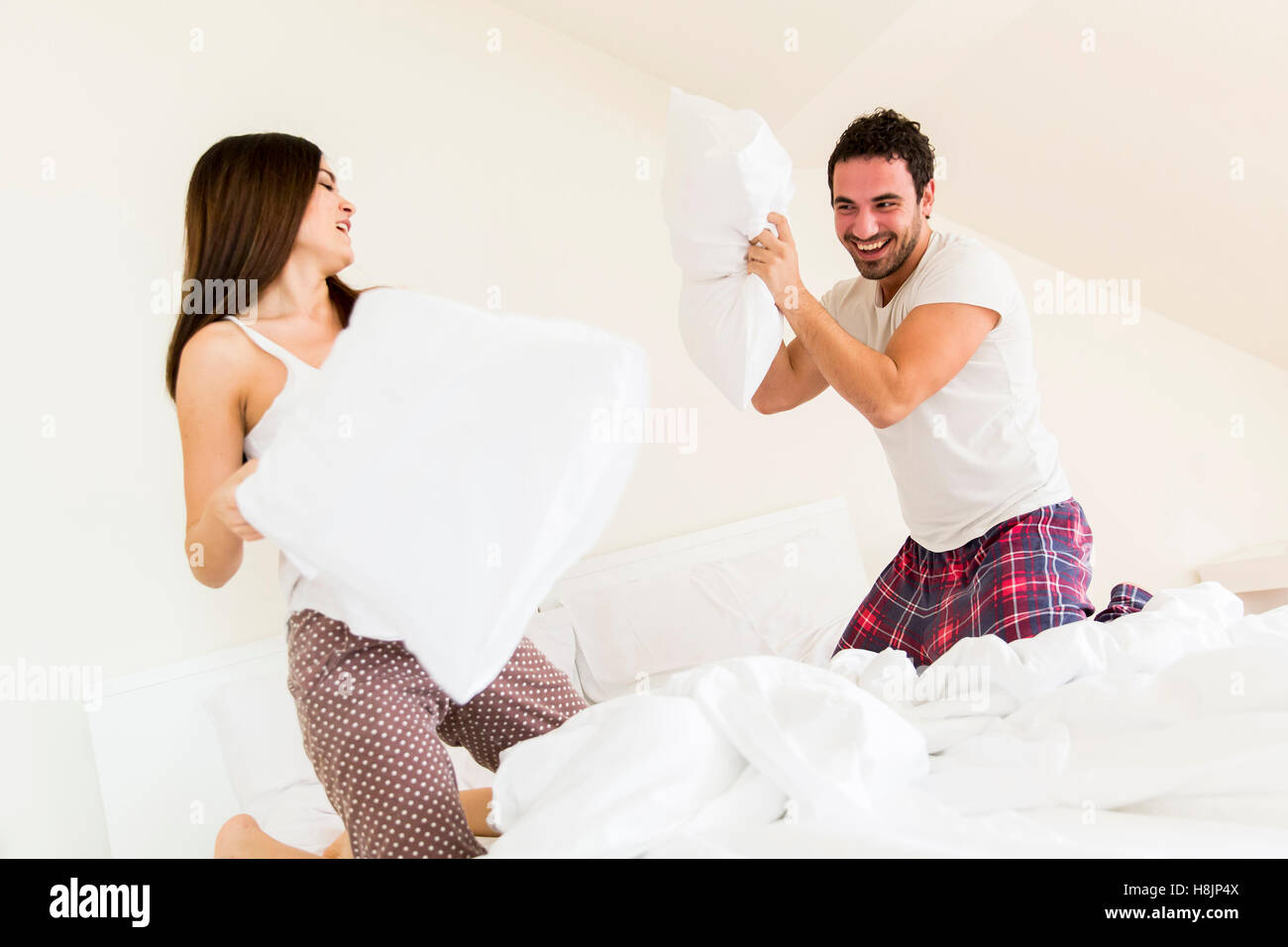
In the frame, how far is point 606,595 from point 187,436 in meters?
1.36

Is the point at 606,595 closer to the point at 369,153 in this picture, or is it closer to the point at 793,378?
the point at 793,378

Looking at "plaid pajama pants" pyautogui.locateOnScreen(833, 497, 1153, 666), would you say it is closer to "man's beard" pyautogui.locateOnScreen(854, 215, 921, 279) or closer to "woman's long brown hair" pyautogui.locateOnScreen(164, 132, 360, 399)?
"man's beard" pyautogui.locateOnScreen(854, 215, 921, 279)

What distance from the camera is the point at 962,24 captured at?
207cm

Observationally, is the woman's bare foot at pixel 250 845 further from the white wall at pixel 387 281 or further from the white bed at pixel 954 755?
the white wall at pixel 387 281

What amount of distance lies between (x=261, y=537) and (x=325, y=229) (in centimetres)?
50

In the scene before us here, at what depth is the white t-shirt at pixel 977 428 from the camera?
166 cm

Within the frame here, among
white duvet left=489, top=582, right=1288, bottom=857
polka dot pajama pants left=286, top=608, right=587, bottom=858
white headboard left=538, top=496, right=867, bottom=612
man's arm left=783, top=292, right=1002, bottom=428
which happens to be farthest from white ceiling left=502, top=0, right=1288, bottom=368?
polka dot pajama pants left=286, top=608, right=587, bottom=858

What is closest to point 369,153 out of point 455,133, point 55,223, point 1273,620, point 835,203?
point 455,133

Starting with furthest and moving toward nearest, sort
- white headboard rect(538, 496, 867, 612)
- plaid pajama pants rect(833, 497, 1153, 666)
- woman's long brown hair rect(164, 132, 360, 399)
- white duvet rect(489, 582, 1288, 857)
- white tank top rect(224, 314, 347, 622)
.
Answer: white headboard rect(538, 496, 867, 612)
plaid pajama pants rect(833, 497, 1153, 666)
woman's long brown hair rect(164, 132, 360, 399)
white tank top rect(224, 314, 347, 622)
white duvet rect(489, 582, 1288, 857)

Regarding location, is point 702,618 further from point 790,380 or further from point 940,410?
point 940,410

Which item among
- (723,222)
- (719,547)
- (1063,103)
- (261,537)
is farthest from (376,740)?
(1063,103)

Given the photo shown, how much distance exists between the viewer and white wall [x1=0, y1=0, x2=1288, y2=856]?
6.69 ft

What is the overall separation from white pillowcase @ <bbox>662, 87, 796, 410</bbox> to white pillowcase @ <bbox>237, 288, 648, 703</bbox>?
1.89 feet

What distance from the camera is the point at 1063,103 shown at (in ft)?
7.53
